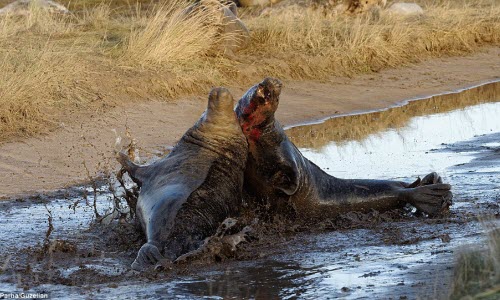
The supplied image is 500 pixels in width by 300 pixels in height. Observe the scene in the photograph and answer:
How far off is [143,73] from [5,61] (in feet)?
7.73

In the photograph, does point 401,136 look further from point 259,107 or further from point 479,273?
point 479,273

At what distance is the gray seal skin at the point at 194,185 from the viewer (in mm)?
6586

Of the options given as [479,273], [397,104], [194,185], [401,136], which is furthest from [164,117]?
[479,273]

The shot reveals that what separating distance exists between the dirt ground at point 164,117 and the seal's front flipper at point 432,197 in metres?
2.88

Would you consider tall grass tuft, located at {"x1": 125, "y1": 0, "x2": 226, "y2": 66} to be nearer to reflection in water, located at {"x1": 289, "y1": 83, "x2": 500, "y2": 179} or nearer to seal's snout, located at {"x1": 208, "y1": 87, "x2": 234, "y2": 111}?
reflection in water, located at {"x1": 289, "y1": 83, "x2": 500, "y2": 179}

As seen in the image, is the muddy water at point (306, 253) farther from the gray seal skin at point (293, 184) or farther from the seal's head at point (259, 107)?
the seal's head at point (259, 107)

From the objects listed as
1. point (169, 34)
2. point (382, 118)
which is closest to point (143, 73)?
point (169, 34)

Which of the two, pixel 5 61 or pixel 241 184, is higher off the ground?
pixel 5 61

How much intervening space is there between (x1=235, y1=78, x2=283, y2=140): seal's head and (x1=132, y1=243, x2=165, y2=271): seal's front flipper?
1534 millimetres

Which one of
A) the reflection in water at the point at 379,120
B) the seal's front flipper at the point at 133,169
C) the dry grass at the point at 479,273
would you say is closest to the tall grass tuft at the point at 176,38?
the reflection in water at the point at 379,120

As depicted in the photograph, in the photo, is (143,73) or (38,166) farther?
(143,73)

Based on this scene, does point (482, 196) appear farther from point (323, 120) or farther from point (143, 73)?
point (143, 73)

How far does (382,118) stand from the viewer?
14.7m

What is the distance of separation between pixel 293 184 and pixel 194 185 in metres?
0.91
